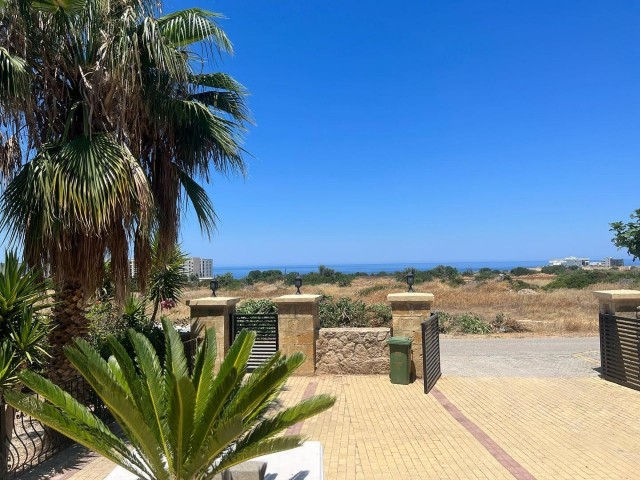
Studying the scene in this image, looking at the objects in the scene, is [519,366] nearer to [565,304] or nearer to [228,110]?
[228,110]

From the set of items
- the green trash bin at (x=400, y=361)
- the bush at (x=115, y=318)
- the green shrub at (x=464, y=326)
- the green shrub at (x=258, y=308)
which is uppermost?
the bush at (x=115, y=318)

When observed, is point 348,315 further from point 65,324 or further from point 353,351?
point 65,324

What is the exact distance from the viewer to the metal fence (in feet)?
16.3

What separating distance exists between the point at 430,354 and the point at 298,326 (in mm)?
3039

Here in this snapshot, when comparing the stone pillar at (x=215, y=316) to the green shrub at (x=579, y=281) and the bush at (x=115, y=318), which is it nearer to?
the bush at (x=115, y=318)

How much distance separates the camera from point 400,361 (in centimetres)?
980

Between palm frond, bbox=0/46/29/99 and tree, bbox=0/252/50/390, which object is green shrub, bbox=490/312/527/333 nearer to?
tree, bbox=0/252/50/390

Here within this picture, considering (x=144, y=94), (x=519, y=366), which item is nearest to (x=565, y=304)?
(x=519, y=366)

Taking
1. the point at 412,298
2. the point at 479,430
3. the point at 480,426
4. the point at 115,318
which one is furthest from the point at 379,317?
the point at 479,430

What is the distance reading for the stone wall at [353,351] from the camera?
34.8 ft

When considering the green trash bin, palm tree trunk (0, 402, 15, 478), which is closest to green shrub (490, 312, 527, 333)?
the green trash bin

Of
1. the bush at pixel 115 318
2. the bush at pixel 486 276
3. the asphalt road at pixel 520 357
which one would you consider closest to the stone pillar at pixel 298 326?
the bush at pixel 115 318

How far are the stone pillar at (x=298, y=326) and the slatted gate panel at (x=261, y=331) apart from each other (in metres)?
0.54

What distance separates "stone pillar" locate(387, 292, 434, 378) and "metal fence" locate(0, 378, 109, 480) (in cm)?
615
